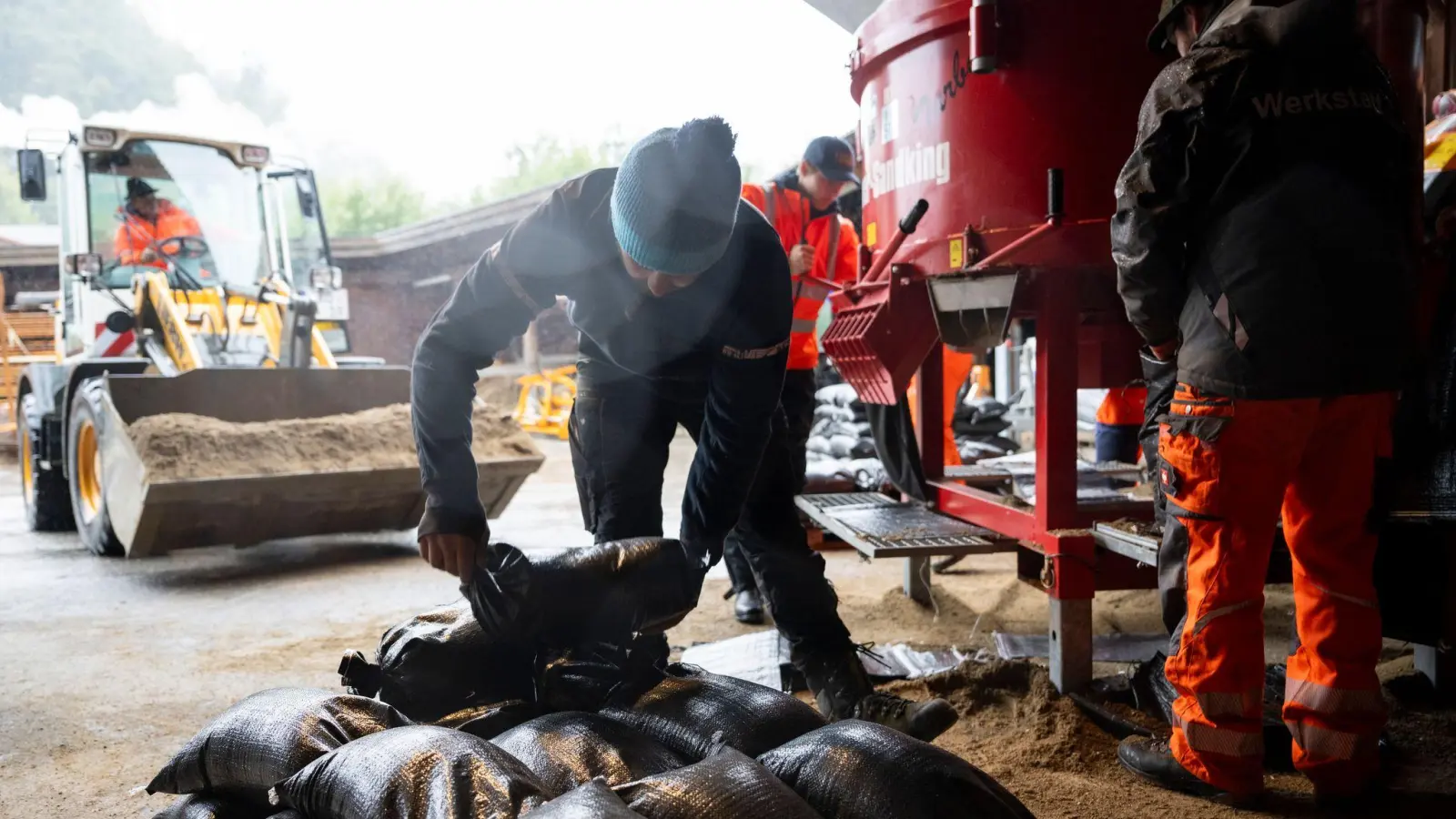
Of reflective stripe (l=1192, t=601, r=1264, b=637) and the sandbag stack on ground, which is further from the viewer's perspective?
the sandbag stack on ground

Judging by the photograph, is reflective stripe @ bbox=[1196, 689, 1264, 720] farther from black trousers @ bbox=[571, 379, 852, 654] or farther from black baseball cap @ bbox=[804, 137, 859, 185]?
black baseball cap @ bbox=[804, 137, 859, 185]

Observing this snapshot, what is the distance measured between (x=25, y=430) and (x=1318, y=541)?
8575 millimetres

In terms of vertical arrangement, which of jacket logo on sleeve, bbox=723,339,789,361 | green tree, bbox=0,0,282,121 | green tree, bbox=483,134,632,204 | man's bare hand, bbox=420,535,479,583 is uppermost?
green tree, bbox=0,0,282,121

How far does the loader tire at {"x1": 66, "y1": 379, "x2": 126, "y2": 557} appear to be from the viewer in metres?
5.75

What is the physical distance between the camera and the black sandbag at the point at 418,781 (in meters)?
Answer: 1.52

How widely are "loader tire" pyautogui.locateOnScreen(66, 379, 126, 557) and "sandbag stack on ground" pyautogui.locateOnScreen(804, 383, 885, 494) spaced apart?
157 inches

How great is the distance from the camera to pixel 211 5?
2076 inches

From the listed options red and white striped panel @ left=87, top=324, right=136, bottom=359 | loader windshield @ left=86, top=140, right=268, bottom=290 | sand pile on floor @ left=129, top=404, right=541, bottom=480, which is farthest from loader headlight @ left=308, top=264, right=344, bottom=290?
sand pile on floor @ left=129, top=404, right=541, bottom=480

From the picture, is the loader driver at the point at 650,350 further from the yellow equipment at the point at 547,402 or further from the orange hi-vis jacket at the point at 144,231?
the yellow equipment at the point at 547,402

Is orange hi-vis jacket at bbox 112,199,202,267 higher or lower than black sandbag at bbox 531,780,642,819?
higher

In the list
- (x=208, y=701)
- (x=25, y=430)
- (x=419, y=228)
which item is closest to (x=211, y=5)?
(x=419, y=228)

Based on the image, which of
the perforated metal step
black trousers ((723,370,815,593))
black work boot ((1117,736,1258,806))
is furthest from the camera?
black trousers ((723,370,815,593))

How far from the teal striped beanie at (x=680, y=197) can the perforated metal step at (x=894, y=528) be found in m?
1.64

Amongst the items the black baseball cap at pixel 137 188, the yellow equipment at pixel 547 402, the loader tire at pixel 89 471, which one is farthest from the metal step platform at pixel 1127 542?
the yellow equipment at pixel 547 402
